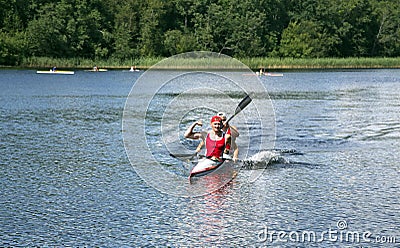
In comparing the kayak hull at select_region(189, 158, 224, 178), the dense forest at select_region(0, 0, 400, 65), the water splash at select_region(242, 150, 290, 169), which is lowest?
the water splash at select_region(242, 150, 290, 169)

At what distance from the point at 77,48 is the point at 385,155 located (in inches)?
3013

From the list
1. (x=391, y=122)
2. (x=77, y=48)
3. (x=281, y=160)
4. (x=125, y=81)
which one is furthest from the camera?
(x=77, y=48)

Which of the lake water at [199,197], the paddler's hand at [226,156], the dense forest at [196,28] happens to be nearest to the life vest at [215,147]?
the paddler's hand at [226,156]

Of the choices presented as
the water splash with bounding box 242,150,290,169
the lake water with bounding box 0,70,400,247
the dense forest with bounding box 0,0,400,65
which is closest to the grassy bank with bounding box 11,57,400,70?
the dense forest with bounding box 0,0,400,65

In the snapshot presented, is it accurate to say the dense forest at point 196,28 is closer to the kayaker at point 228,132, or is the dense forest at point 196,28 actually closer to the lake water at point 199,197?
the lake water at point 199,197

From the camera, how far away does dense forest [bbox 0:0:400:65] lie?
310 ft

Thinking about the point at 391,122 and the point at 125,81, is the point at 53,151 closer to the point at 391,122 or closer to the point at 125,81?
the point at 391,122

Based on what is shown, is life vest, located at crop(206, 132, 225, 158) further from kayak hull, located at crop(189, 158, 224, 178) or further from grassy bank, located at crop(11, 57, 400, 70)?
grassy bank, located at crop(11, 57, 400, 70)

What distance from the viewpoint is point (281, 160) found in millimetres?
21344

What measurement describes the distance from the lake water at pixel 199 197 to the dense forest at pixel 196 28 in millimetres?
63974

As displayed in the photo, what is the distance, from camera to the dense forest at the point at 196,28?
94.5 meters

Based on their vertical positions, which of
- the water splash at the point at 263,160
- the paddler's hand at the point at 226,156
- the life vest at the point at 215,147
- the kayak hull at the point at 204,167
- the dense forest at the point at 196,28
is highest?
the dense forest at the point at 196,28

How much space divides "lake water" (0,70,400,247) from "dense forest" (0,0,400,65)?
210 ft

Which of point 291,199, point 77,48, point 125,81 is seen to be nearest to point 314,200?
point 291,199
